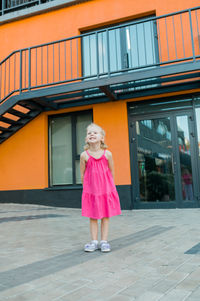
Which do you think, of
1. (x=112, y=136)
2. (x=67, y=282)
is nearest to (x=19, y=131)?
(x=112, y=136)

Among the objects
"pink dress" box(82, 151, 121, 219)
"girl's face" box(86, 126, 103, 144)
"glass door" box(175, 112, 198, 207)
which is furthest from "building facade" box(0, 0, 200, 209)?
"pink dress" box(82, 151, 121, 219)

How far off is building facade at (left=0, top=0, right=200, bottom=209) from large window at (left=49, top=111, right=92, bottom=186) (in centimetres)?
3

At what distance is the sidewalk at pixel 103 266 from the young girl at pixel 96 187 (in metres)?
0.27

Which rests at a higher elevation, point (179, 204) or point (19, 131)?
point (19, 131)

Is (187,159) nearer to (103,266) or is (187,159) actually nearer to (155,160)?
(155,160)

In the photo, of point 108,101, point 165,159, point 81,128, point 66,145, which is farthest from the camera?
point 66,145

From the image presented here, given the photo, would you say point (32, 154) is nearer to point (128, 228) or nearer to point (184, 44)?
point (128, 228)

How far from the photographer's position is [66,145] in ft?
26.9

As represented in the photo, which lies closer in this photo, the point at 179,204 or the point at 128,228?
the point at 128,228

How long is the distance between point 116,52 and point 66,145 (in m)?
3.11

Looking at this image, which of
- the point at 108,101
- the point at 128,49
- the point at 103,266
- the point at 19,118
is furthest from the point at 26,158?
the point at 103,266

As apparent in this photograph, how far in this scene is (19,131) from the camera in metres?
8.34

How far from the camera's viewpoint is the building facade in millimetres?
6637

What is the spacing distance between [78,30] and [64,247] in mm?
6986
